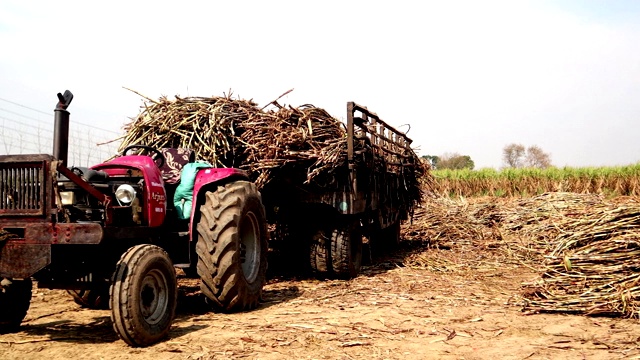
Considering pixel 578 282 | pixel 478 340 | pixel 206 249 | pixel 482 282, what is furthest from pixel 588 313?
pixel 206 249

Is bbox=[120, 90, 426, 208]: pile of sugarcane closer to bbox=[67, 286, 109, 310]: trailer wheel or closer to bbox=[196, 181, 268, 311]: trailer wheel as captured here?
bbox=[196, 181, 268, 311]: trailer wheel

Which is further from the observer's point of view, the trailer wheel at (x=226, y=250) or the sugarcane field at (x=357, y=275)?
the trailer wheel at (x=226, y=250)

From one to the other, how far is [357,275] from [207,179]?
10.9 ft

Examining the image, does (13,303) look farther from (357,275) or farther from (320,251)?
(357,275)

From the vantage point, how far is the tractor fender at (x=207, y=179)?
580 cm

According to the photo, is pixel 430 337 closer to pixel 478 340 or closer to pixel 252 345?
pixel 478 340

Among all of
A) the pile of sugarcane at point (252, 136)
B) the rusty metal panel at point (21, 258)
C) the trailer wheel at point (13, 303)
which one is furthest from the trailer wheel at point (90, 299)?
the pile of sugarcane at point (252, 136)

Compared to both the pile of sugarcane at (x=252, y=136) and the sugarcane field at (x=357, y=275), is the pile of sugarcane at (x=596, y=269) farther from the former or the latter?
the pile of sugarcane at (x=252, y=136)

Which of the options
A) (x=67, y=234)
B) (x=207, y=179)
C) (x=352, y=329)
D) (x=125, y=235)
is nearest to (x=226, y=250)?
(x=207, y=179)

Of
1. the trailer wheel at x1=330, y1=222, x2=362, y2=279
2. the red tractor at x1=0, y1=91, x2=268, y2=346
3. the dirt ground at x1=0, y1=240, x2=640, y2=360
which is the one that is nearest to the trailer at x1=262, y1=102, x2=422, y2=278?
the trailer wheel at x1=330, y1=222, x2=362, y2=279

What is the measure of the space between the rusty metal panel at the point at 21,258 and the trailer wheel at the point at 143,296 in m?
0.54

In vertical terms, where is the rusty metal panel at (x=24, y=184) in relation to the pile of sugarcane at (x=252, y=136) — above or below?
below

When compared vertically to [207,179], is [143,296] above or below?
below

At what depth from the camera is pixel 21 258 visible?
172 inches
